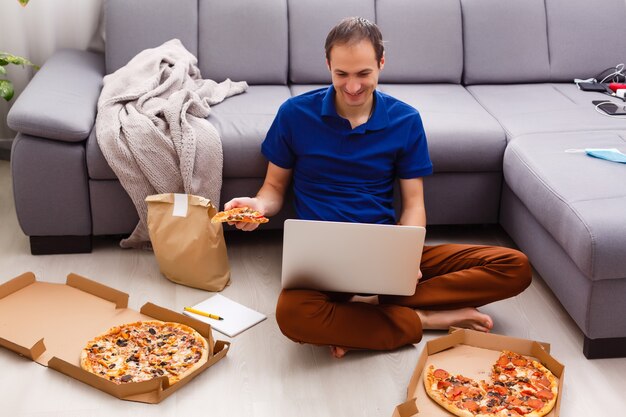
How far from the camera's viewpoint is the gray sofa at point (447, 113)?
2.55m

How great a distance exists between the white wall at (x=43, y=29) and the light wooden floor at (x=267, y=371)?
3.57 feet

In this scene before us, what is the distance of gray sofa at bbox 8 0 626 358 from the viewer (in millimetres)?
2549

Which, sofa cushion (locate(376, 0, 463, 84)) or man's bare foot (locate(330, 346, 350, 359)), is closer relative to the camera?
man's bare foot (locate(330, 346, 350, 359))

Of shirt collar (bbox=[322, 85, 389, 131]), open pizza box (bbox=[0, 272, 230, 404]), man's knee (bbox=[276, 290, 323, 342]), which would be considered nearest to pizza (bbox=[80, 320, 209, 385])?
open pizza box (bbox=[0, 272, 230, 404])

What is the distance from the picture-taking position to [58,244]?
299cm

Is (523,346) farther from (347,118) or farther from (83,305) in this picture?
(83,305)

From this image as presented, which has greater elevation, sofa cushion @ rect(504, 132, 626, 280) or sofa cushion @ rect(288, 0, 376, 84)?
sofa cushion @ rect(288, 0, 376, 84)

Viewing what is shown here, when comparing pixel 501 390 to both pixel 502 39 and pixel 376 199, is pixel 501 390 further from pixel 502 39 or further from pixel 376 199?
pixel 502 39

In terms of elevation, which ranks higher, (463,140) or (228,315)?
(463,140)

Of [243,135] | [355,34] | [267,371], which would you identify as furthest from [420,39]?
[267,371]

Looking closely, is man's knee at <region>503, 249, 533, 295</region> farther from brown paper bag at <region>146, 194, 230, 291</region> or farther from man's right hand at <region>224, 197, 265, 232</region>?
brown paper bag at <region>146, 194, 230, 291</region>

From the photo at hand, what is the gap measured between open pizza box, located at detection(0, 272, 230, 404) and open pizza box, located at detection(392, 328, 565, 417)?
55 centimetres

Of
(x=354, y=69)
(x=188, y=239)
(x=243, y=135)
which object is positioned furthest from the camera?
(x=243, y=135)

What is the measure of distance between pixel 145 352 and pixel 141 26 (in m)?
1.51
